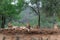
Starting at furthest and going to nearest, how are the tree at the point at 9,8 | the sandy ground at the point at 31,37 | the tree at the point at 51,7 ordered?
the tree at the point at 9,8, the tree at the point at 51,7, the sandy ground at the point at 31,37

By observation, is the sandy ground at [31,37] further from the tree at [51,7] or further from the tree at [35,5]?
the tree at [35,5]

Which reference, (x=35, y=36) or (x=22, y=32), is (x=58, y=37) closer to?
(x=35, y=36)

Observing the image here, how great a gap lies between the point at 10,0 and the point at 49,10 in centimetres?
389

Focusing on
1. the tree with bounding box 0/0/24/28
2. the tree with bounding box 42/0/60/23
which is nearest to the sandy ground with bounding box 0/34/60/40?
the tree with bounding box 42/0/60/23

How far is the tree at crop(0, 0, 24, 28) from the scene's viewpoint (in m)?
17.5

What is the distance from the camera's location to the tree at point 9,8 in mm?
17500

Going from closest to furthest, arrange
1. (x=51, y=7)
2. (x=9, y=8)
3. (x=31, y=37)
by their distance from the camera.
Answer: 1. (x=31, y=37)
2. (x=51, y=7)
3. (x=9, y=8)

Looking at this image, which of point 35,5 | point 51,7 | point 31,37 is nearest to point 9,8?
point 35,5

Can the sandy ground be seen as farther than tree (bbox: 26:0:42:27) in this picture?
No

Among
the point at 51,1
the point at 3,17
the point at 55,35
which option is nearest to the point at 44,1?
the point at 51,1

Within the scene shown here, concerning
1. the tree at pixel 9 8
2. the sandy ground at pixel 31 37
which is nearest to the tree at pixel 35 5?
the tree at pixel 9 8

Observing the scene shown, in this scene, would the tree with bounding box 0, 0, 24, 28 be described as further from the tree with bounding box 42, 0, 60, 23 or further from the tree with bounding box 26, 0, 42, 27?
the tree with bounding box 42, 0, 60, 23

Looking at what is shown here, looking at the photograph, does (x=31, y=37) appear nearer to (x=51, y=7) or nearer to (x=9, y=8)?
(x=51, y=7)

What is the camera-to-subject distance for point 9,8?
1800cm
